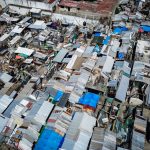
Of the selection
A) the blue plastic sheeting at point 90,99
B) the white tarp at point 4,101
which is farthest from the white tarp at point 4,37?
the blue plastic sheeting at point 90,99

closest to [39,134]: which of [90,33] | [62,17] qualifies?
[90,33]

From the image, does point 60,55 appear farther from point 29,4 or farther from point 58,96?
point 29,4

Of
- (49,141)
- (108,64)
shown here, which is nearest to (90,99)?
(49,141)

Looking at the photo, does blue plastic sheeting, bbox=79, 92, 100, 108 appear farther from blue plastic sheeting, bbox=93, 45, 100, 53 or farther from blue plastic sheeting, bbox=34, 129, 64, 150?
blue plastic sheeting, bbox=93, 45, 100, 53

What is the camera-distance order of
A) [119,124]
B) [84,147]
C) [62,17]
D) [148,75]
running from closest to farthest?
1. [84,147]
2. [119,124]
3. [148,75]
4. [62,17]

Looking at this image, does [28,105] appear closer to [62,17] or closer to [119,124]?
[119,124]

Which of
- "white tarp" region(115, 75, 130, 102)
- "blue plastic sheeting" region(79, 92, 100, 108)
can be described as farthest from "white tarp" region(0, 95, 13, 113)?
"white tarp" region(115, 75, 130, 102)

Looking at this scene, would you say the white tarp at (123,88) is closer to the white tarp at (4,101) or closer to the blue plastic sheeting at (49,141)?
the blue plastic sheeting at (49,141)
